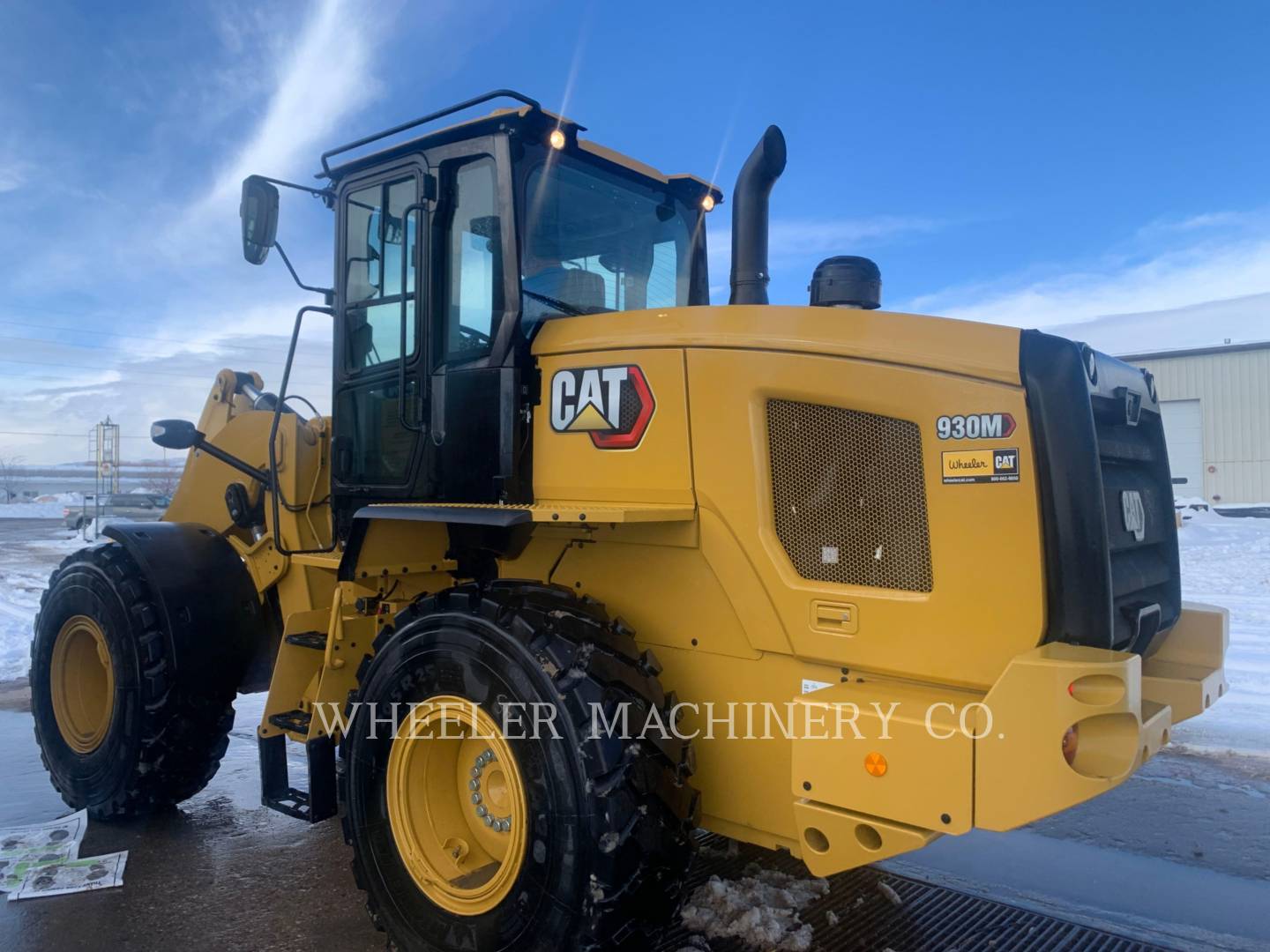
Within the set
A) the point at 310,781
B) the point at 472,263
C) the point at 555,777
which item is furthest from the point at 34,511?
the point at 555,777

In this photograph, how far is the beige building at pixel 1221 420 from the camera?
105 feet

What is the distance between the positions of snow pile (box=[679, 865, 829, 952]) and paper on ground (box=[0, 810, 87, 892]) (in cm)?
286

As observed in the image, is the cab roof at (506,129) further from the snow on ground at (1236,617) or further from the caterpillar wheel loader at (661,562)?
the snow on ground at (1236,617)

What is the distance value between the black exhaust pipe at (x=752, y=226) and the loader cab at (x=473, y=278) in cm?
63

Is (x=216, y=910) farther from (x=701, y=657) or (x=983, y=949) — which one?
(x=983, y=949)

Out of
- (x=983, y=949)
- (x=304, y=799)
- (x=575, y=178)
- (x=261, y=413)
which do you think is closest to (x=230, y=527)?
(x=261, y=413)

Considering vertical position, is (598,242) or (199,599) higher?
(598,242)

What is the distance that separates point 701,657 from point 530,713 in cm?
58

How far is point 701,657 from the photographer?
3.04 metres

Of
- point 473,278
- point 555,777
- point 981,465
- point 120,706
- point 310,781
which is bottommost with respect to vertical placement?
point 310,781

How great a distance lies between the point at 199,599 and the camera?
4.59 metres

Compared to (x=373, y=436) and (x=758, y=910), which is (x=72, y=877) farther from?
(x=758, y=910)

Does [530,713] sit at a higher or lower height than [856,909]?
higher

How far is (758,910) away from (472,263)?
267 centimetres
